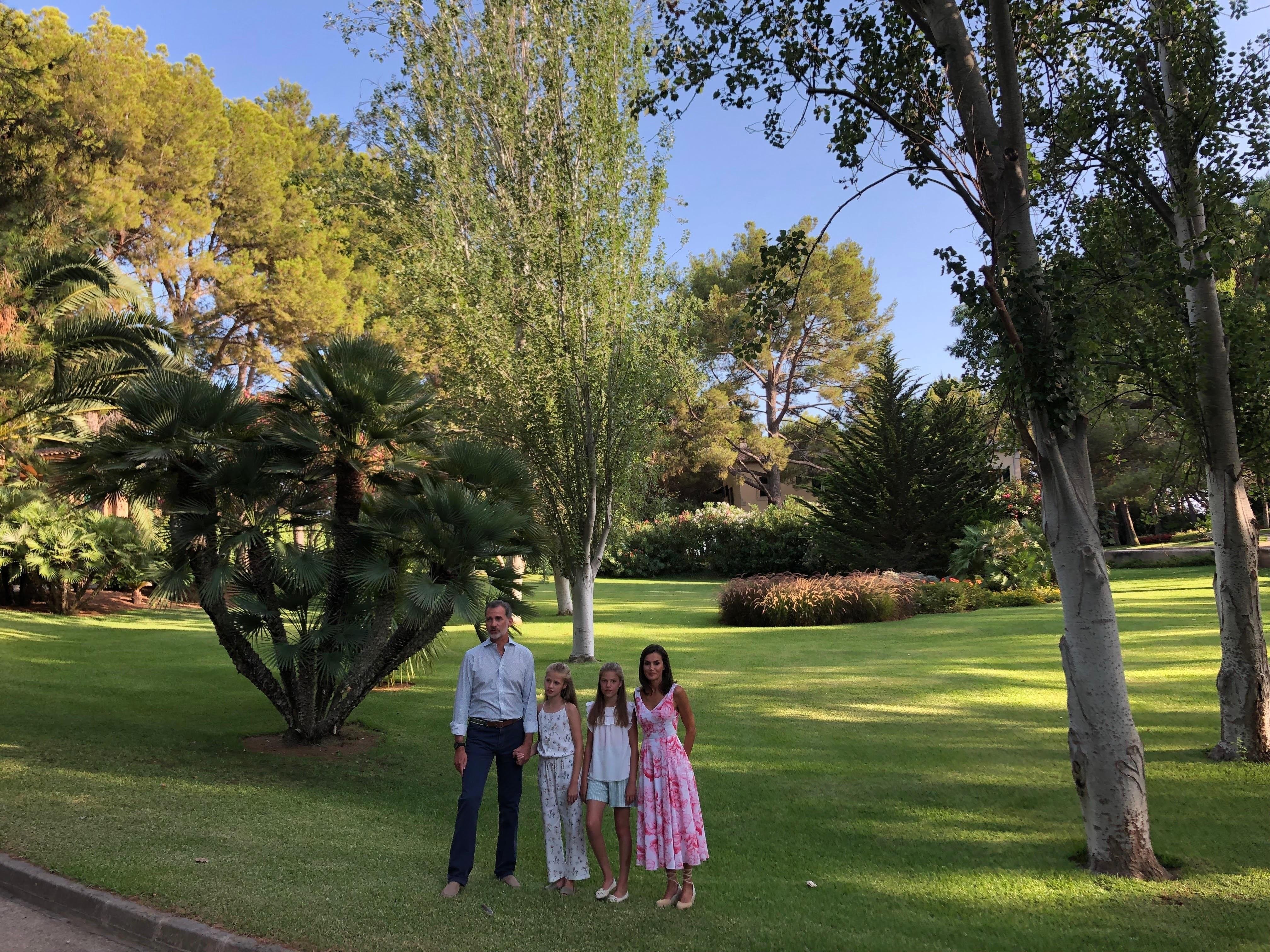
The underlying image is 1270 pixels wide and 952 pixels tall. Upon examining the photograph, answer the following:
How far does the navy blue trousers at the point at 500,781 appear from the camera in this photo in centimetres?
525

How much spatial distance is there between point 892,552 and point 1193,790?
17.8 meters

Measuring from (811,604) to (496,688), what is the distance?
47.1ft

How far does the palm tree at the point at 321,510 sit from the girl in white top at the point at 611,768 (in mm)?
2528

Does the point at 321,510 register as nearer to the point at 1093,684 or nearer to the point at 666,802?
the point at 666,802

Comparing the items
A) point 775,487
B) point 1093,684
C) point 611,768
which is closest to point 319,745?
point 611,768

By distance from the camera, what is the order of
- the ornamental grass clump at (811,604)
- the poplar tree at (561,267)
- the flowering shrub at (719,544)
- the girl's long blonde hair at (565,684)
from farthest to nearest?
the flowering shrub at (719,544) < the ornamental grass clump at (811,604) < the poplar tree at (561,267) < the girl's long blonde hair at (565,684)

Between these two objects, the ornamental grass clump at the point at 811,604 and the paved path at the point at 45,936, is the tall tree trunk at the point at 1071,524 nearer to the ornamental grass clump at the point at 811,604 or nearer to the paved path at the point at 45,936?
the paved path at the point at 45,936

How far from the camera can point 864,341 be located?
4416 cm

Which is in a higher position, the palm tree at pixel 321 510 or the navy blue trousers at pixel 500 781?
the palm tree at pixel 321 510

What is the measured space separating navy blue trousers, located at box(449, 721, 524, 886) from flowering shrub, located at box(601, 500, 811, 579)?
22356 mm

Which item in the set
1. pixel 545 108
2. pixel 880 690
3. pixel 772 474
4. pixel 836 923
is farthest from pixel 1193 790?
pixel 772 474

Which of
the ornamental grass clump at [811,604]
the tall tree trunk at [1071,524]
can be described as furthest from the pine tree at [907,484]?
the tall tree trunk at [1071,524]

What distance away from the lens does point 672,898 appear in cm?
508

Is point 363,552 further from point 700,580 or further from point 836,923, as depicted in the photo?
point 700,580
